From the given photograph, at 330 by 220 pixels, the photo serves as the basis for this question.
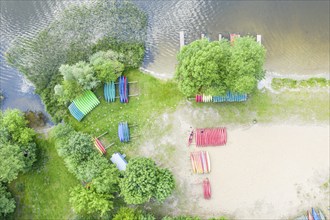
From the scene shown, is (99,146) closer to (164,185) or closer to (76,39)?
(164,185)

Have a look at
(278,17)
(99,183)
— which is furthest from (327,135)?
(99,183)

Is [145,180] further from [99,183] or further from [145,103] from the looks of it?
[145,103]

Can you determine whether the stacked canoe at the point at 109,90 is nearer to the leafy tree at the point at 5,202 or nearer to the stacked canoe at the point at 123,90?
the stacked canoe at the point at 123,90

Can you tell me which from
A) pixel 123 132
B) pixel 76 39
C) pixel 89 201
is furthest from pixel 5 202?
pixel 76 39

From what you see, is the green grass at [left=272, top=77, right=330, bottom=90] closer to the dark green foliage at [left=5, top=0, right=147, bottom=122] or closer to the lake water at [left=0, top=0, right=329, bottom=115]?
the lake water at [left=0, top=0, right=329, bottom=115]

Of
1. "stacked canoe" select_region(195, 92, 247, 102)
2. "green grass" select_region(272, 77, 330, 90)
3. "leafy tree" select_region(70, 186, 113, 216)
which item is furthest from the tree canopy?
"leafy tree" select_region(70, 186, 113, 216)
